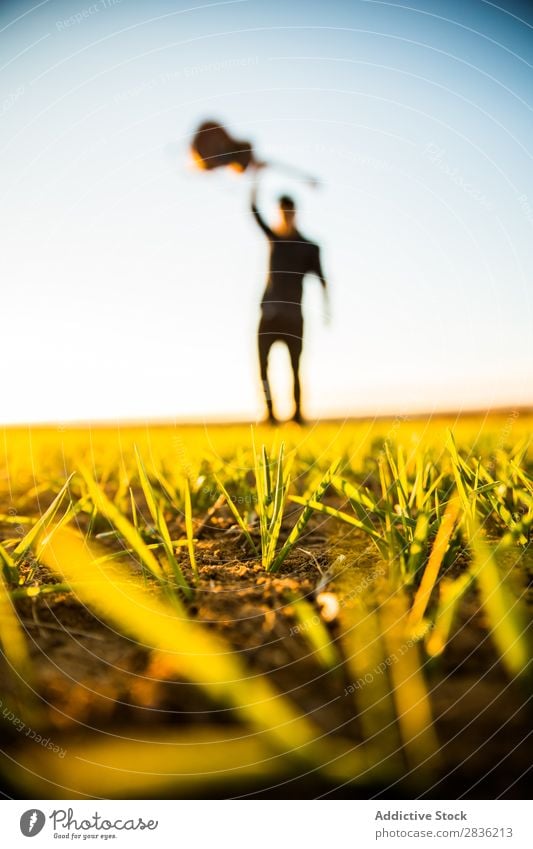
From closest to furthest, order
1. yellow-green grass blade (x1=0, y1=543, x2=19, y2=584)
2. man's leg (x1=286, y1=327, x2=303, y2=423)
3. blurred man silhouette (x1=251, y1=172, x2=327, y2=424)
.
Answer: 1. yellow-green grass blade (x1=0, y1=543, x2=19, y2=584)
2. blurred man silhouette (x1=251, y1=172, x2=327, y2=424)
3. man's leg (x1=286, y1=327, x2=303, y2=423)

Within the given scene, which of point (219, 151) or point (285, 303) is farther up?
point (285, 303)

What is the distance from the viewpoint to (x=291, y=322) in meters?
4.84

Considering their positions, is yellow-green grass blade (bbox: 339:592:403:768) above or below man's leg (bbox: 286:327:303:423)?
below

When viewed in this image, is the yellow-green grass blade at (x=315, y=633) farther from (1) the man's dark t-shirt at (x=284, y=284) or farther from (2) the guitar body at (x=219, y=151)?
(1) the man's dark t-shirt at (x=284, y=284)

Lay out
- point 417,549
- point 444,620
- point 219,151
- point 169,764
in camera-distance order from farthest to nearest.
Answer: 1. point 219,151
2. point 417,549
3. point 444,620
4. point 169,764

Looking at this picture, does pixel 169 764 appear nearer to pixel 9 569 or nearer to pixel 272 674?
pixel 272 674

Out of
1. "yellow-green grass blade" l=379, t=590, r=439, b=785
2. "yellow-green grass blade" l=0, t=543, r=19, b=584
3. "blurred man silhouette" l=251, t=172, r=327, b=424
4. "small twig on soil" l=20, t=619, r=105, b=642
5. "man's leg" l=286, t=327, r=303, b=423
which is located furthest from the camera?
"man's leg" l=286, t=327, r=303, b=423

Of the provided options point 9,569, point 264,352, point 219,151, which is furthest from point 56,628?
point 264,352

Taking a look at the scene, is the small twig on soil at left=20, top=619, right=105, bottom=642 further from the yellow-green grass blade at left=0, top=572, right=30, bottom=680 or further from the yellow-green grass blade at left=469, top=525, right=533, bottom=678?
the yellow-green grass blade at left=469, top=525, right=533, bottom=678

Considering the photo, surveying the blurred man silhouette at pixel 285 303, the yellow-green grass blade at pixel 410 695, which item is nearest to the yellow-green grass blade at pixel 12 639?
the yellow-green grass blade at pixel 410 695

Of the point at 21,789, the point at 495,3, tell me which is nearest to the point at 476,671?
the point at 21,789

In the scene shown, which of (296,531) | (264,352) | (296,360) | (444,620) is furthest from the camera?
(296,360)

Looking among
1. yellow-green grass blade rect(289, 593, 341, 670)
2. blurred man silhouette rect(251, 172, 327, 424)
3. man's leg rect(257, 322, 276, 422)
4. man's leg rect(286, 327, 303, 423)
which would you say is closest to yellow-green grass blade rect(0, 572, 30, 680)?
yellow-green grass blade rect(289, 593, 341, 670)

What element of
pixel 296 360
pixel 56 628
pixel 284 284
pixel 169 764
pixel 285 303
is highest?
pixel 284 284
